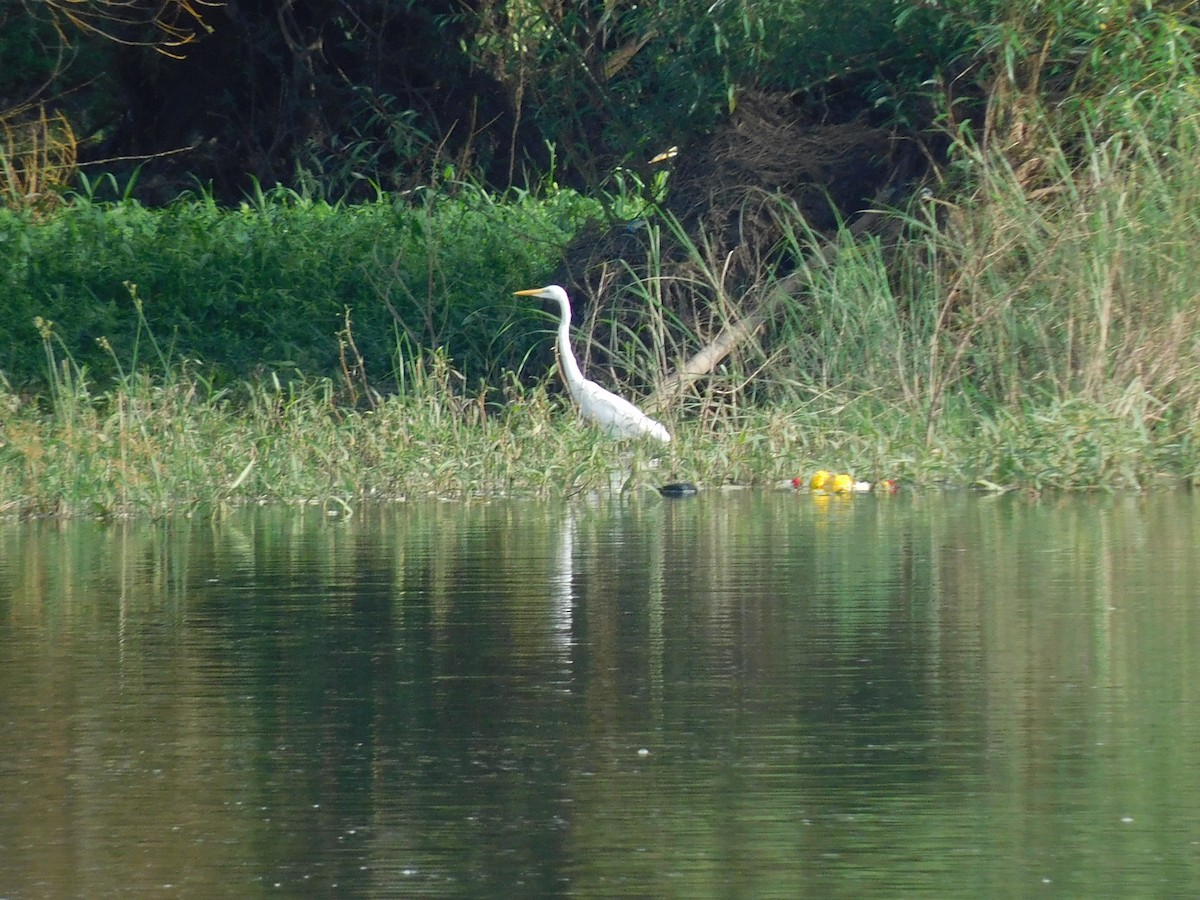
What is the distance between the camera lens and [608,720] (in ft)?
15.5

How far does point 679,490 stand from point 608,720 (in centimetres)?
597

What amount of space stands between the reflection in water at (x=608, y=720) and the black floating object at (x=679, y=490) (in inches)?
99.8

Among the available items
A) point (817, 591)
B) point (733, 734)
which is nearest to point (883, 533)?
point (817, 591)

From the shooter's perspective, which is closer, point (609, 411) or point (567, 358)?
point (609, 411)

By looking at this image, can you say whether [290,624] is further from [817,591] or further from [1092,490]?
[1092,490]

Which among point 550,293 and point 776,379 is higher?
point 550,293

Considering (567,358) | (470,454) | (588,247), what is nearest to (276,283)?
(588,247)

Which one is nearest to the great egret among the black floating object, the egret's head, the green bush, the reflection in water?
the black floating object

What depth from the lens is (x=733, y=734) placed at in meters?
4.55

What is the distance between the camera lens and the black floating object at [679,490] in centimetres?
1064

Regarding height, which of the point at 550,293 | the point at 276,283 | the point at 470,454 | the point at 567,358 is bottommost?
the point at 470,454

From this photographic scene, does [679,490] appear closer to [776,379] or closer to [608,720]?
[776,379]

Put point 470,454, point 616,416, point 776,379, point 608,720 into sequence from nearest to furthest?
point 608,720 → point 470,454 → point 616,416 → point 776,379

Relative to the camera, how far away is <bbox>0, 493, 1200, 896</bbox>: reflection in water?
11.9 feet
